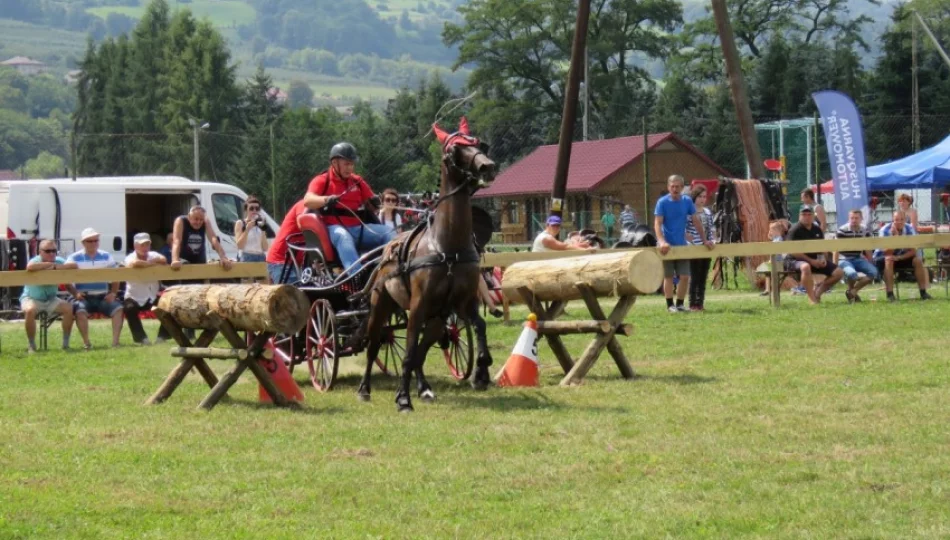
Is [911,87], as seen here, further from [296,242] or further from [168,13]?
[168,13]

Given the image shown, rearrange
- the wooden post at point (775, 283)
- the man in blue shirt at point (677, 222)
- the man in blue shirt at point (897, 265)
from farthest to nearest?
the man in blue shirt at point (897, 265), the wooden post at point (775, 283), the man in blue shirt at point (677, 222)

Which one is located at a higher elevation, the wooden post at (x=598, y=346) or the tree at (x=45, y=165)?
the tree at (x=45, y=165)

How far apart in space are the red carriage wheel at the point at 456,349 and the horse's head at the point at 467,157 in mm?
1714

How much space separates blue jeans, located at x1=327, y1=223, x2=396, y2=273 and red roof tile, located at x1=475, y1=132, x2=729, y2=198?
34.6m

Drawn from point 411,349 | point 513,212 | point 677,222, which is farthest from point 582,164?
point 411,349

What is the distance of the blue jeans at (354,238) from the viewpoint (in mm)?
13109

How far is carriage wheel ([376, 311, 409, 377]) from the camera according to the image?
12960 millimetres

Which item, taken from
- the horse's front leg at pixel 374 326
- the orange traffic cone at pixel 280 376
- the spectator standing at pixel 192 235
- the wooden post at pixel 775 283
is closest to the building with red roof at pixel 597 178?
the wooden post at pixel 775 283

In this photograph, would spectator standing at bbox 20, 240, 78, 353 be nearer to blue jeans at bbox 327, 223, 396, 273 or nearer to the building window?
blue jeans at bbox 327, 223, 396, 273

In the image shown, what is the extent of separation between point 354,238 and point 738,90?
14.4 metres

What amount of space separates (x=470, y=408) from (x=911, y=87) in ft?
167

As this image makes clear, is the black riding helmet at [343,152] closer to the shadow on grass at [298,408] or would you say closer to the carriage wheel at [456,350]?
the carriage wheel at [456,350]

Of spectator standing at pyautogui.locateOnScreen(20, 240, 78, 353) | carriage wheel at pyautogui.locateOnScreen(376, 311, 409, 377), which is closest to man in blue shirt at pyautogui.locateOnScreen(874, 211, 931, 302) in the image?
carriage wheel at pyautogui.locateOnScreen(376, 311, 409, 377)

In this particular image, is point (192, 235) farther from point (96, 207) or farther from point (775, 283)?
point (96, 207)
